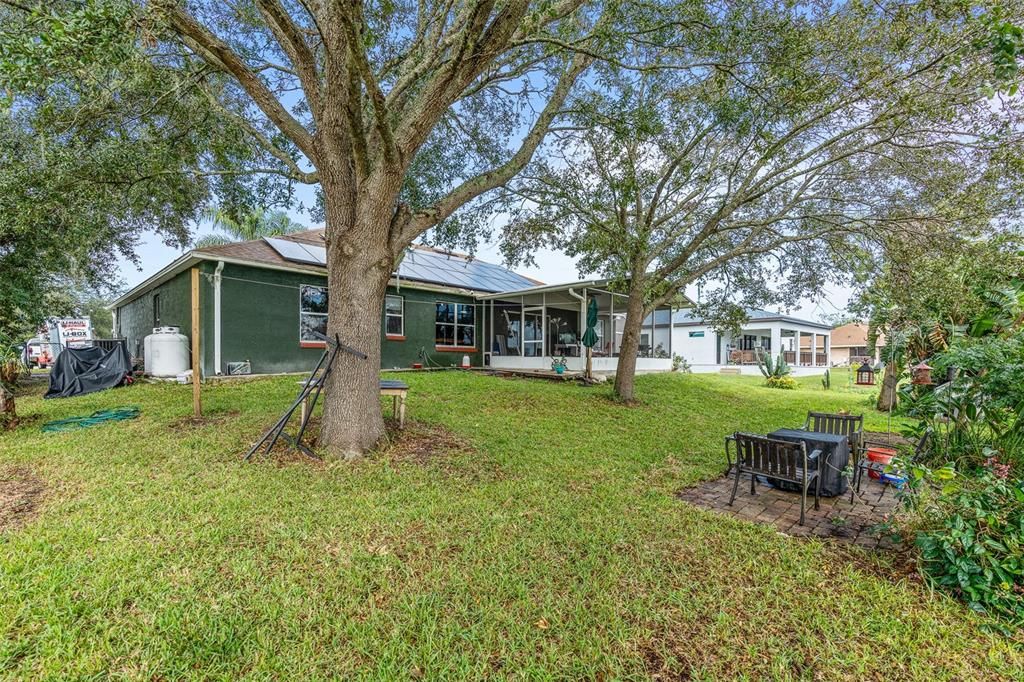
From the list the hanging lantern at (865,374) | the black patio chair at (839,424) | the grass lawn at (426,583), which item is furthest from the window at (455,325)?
the hanging lantern at (865,374)

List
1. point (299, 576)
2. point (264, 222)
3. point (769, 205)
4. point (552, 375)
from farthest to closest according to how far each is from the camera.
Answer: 1. point (264, 222)
2. point (552, 375)
3. point (769, 205)
4. point (299, 576)

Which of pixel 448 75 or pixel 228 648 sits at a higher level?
pixel 448 75

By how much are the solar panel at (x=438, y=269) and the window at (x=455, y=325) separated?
80 cm

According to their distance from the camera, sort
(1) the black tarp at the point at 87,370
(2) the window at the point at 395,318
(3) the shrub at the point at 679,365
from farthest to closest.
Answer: (3) the shrub at the point at 679,365
(2) the window at the point at 395,318
(1) the black tarp at the point at 87,370

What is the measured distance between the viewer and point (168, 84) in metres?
6.76

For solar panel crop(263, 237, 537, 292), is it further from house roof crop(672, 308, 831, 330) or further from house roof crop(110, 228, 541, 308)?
house roof crop(672, 308, 831, 330)

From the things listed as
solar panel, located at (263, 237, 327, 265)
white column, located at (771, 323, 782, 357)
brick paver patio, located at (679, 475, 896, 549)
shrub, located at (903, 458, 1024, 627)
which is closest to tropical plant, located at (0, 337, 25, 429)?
solar panel, located at (263, 237, 327, 265)

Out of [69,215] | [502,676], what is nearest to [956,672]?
[502,676]

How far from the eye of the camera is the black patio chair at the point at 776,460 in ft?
13.9

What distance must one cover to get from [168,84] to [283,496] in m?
6.70

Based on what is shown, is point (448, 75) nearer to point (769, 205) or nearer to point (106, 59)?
point (106, 59)

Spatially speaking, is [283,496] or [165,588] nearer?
[165,588]

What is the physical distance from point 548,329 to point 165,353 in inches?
485

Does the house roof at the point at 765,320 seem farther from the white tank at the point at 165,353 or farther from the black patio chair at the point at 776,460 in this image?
the white tank at the point at 165,353
